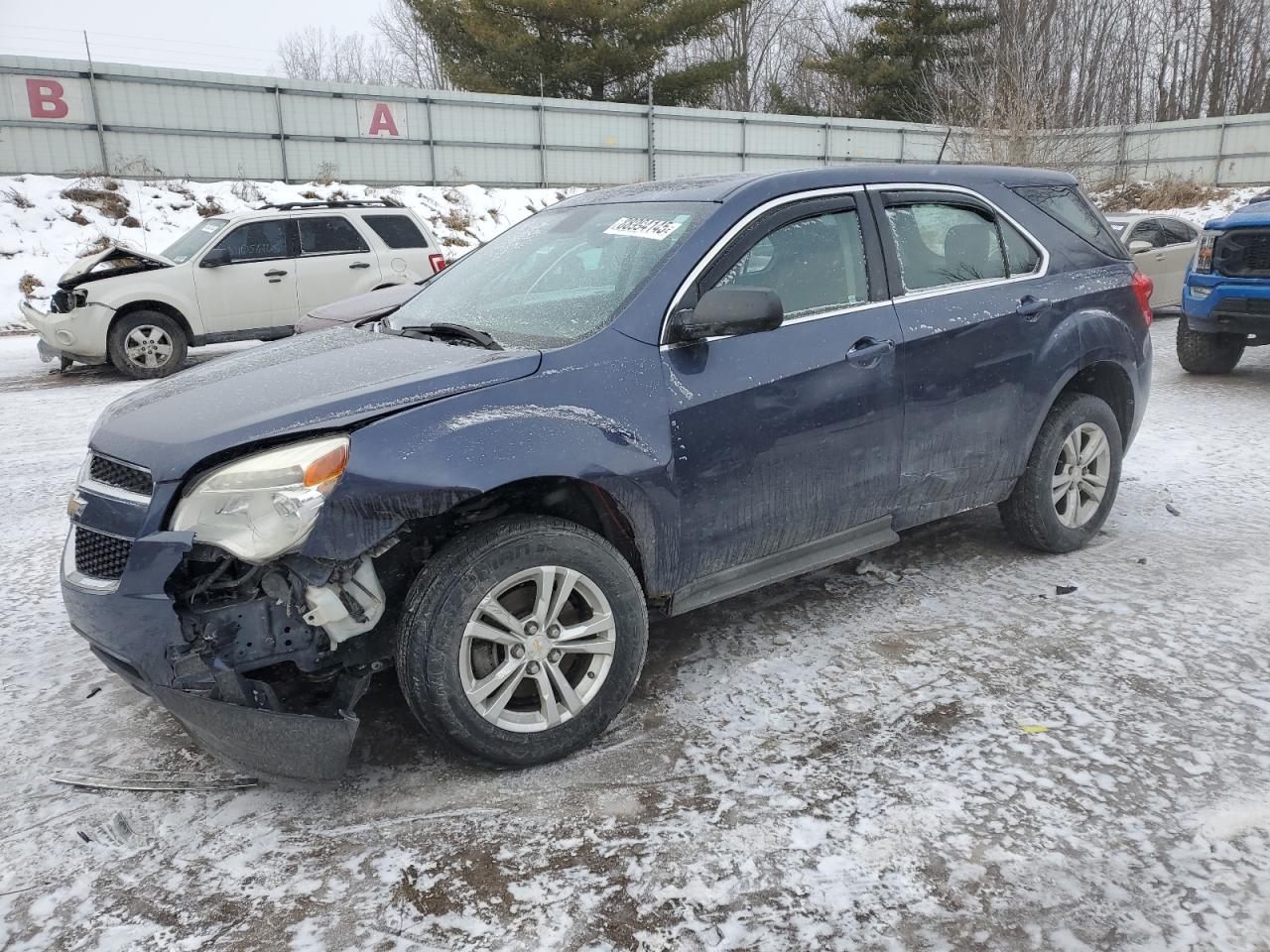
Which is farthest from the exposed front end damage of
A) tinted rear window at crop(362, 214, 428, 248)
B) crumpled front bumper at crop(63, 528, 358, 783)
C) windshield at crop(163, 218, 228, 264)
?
tinted rear window at crop(362, 214, 428, 248)

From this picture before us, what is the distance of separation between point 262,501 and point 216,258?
369 inches

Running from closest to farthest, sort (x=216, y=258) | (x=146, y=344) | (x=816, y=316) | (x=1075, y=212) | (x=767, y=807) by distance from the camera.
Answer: (x=767, y=807)
(x=816, y=316)
(x=1075, y=212)
(x=146, y=344)
(x=216, y=258)

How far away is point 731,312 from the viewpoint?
10.1 feet

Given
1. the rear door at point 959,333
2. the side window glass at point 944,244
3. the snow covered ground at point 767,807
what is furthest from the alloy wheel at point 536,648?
the side window glass at point 944,244

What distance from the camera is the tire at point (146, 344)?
1013 centimetres

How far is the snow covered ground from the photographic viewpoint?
2.28 m

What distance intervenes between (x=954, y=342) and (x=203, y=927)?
10.9ft

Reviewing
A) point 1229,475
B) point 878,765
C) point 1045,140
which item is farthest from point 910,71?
point 878,765

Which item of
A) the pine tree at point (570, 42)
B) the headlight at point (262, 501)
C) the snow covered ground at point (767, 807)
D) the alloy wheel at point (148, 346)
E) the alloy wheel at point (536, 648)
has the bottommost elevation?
the snow covered ground at point (767, 807)

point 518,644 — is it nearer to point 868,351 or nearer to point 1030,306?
point 868,351

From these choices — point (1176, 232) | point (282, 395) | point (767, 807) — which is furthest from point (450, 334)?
point (1176, 232)

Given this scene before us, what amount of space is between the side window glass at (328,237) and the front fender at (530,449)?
362 inches

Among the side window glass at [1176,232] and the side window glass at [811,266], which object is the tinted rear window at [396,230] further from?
the side window glass at [1176,232]

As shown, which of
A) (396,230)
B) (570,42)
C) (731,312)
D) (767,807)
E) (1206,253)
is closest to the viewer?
(767,807)
